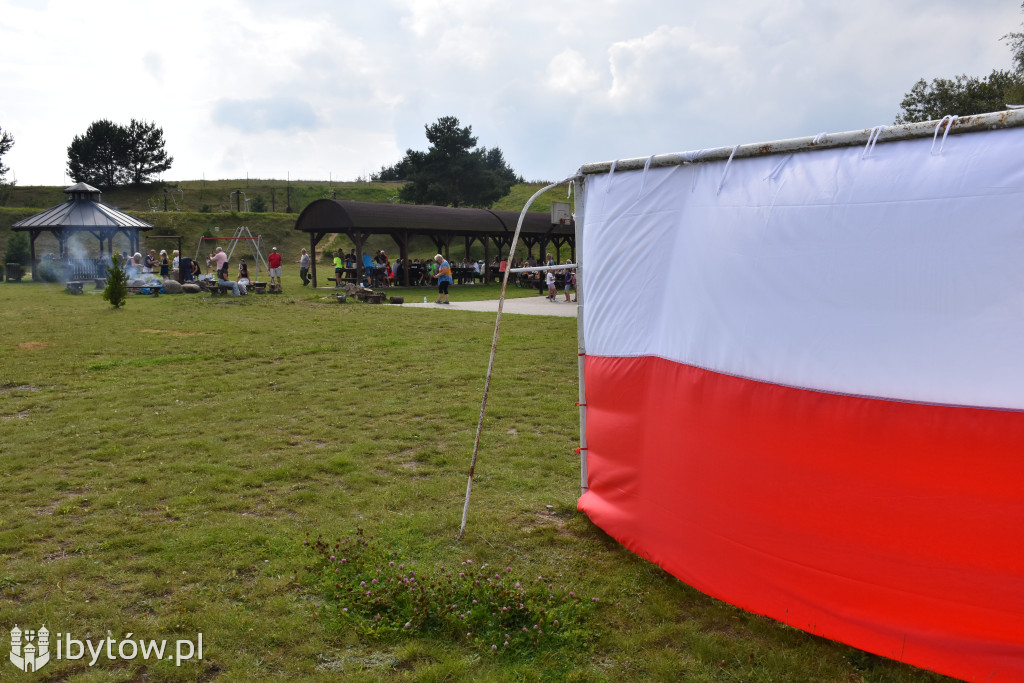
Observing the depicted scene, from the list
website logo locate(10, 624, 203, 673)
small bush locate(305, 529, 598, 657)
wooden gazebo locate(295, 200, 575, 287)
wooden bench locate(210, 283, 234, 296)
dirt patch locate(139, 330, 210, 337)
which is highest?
wooden gazebo locate(295, 200, 575, 287)

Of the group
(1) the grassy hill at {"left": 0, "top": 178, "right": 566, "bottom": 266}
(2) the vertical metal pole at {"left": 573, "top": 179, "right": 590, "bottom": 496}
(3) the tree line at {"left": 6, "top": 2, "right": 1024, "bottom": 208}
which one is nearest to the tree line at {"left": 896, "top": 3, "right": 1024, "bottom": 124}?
(3) the tree line at {"left": 6, "top": 2, "right": 1024, "bottom": 208}

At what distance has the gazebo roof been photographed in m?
31.2

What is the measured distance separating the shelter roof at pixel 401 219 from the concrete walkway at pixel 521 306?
15.0ft

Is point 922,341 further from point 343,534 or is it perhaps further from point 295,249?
point 295,249

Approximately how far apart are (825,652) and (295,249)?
44.3 m

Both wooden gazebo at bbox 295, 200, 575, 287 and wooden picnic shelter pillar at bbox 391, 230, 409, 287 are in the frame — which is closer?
wooden gazebo at bbox 295, 200, 575, 287

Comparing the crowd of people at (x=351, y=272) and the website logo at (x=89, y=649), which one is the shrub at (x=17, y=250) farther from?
the website logo at (x=89, y=649)

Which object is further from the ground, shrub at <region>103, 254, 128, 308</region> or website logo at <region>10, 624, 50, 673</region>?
shrub at <region>103, 254, 128, 308</region>

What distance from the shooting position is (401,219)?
88.6 ft

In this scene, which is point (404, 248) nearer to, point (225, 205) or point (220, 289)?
point (220, 289)

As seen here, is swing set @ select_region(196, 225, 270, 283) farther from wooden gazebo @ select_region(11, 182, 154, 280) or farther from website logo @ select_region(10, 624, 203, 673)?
website logo @ select_region(10, 624, 203, 673)

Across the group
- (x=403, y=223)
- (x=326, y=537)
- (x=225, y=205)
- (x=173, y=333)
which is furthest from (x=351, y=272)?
(x=225, y=205)

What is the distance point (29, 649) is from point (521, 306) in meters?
17.2

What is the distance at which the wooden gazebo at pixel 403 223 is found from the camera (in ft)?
85.3
